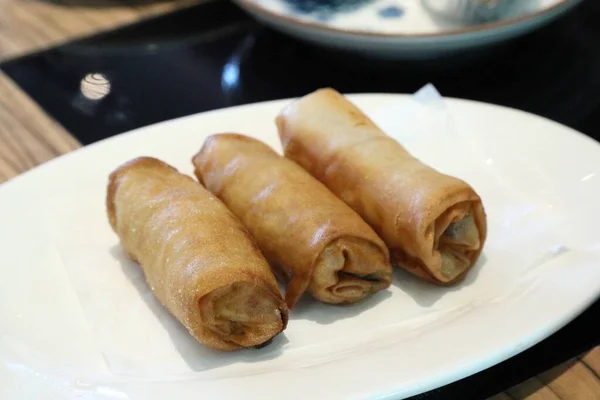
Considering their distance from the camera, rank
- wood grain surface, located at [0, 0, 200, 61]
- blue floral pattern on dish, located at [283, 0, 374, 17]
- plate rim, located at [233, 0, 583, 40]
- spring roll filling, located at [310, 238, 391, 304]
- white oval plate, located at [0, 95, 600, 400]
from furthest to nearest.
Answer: wood grain surface, located at [0, 0, 200, 61] → blue floral pattern on dish, located at [283, 0, 374, 17] → plate rim, located at [233, 0, 583, 40] → spring roll filling, located at [310, 238, 391, 304] → white oval plate, located at [0, 95, 600, 400]

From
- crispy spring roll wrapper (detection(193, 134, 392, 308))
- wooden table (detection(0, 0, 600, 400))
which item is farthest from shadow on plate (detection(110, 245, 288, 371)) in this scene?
wooden table (detection(0, 0, 600, 400))

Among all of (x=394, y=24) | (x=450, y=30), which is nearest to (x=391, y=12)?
(x=394, y=24)

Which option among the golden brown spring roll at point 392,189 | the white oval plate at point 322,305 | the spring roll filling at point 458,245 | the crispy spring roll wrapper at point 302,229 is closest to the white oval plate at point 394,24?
the white oval plate at point 322,305

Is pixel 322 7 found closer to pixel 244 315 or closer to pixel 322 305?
pixel 322 305

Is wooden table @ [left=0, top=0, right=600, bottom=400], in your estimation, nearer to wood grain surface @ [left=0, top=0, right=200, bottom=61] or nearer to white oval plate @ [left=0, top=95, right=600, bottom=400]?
wood grain surface @ [left=0, top=0, right=200, bottom=61]

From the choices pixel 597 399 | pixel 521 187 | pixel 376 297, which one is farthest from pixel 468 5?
pixel 597 399

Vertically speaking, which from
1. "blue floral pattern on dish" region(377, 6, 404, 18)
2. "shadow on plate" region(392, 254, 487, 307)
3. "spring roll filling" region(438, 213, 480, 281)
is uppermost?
"spring roll filling" region(438, 213, 480, 281)

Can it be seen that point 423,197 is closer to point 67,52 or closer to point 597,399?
point 597,399
